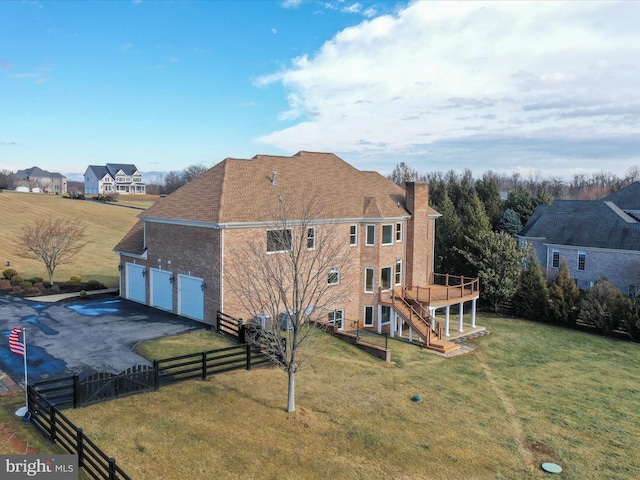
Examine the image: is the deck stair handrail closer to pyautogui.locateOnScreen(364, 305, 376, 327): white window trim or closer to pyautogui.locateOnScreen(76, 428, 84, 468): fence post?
pyautogui.locateOnScreen(364, 305, 376, 327): white window trim

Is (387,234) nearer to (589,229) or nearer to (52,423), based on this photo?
(52,423)

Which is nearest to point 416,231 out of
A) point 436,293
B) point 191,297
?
point 436,293

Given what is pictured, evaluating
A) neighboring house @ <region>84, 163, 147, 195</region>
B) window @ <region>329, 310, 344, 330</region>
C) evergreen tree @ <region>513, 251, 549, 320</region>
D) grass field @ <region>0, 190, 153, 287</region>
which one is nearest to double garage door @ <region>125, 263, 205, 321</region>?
grass field @ <region>0, 190, 153, 287</region>

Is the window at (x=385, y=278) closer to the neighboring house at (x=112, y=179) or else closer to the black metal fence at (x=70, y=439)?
the black metal fence at (x=70, y=439)

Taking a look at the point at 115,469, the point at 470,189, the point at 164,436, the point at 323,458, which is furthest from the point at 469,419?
the point at 470,189

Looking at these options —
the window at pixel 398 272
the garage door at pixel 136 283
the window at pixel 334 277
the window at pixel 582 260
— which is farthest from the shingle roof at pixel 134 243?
the window at pixel 582 260

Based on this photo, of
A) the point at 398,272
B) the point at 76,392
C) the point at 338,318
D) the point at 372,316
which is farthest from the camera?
the point at 398,272
